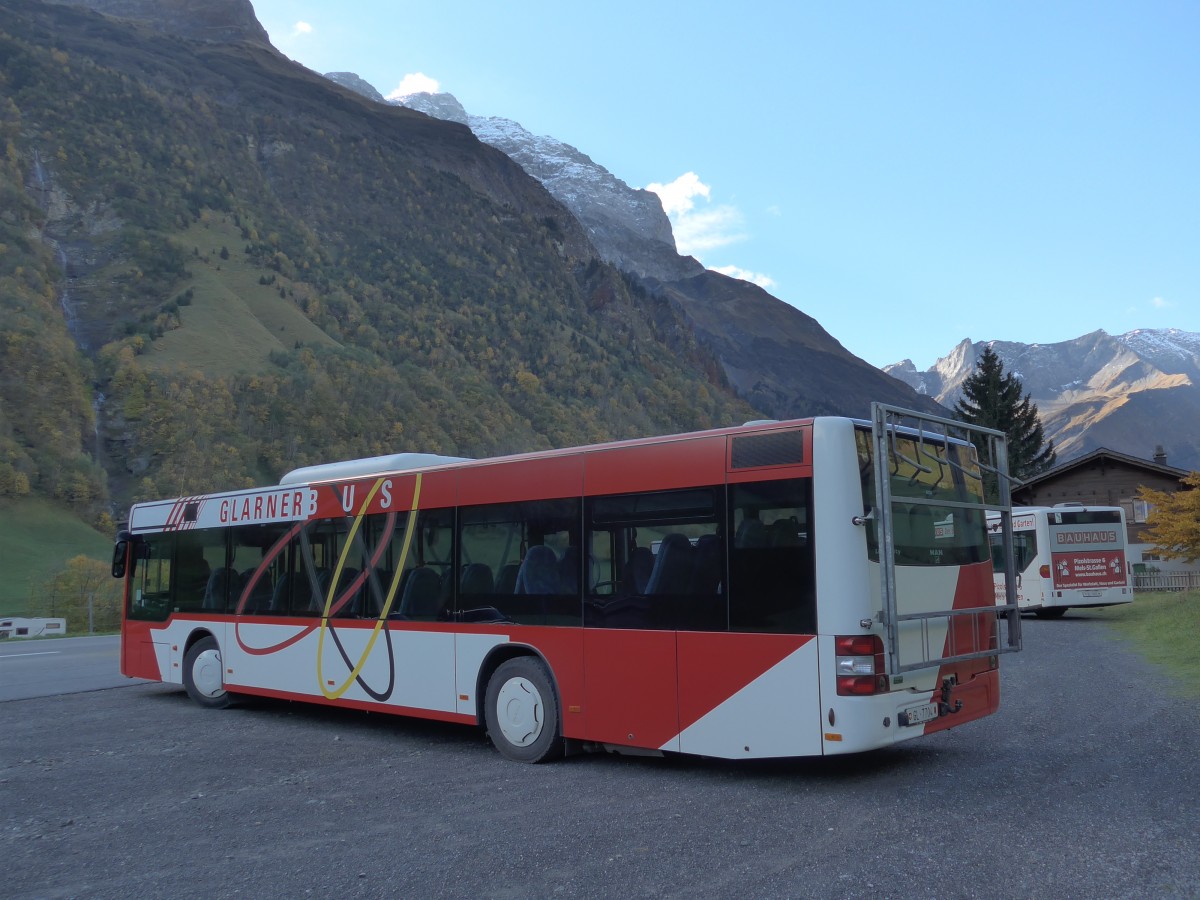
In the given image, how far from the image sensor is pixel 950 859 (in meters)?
5.34

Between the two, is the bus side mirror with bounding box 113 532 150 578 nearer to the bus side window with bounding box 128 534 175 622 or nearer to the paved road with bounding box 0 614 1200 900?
the bus side window with bounding box 128 534 175 622

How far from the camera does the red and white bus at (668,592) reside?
270 inches

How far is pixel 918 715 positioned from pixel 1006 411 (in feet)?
193

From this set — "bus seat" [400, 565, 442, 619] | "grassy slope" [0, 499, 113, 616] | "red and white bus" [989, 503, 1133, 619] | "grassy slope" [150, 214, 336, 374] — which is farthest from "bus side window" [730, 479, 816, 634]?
"grassy slope" [150, 214, 336, 374]

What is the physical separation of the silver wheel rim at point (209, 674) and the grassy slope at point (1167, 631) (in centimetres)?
1112

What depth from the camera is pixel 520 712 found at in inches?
335

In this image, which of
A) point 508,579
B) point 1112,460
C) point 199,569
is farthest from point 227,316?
point 508,579

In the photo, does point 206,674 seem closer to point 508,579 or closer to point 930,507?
point 508,579

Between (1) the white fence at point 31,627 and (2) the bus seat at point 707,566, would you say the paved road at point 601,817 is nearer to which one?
(2) the bus seat at point 707,566

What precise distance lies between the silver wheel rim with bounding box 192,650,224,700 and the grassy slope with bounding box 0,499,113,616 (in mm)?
33978

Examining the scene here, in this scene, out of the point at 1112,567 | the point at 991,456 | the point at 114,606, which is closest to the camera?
the point at 991,456

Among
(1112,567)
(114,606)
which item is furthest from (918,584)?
(114,606)

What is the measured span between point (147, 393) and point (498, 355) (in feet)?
117

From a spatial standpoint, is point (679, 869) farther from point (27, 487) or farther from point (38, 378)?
point (38, 378)
